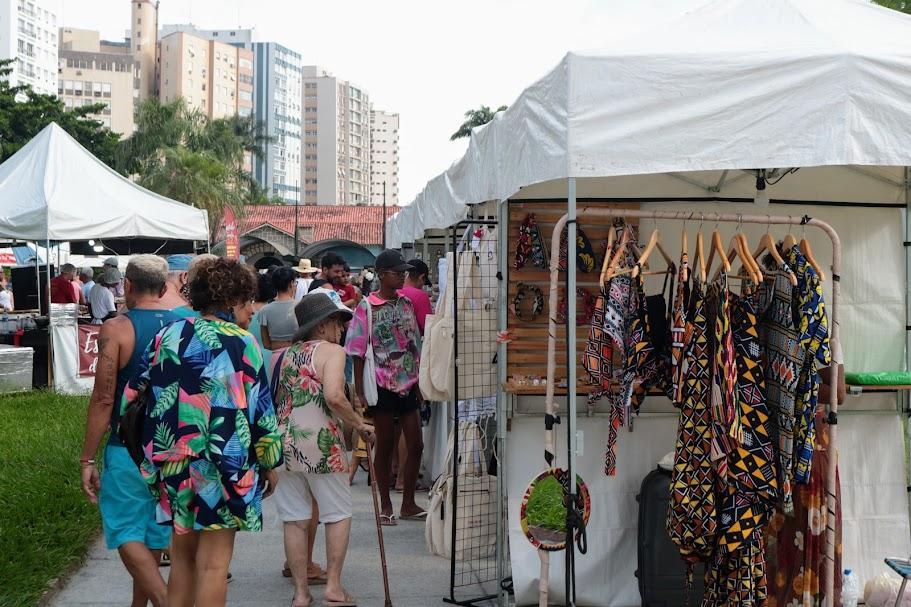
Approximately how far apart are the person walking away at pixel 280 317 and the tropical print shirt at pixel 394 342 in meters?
0.72

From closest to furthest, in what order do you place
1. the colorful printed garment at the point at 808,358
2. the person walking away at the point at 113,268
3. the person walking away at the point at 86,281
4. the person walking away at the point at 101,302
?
the colorful printed garment at the point at 808,358 → the person walking away at the point at 101,302 → the person walking away at the point at 113,268 → the person walking away at the point at 86,281

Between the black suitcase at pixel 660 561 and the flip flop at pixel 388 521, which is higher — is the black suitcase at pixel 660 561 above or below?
above

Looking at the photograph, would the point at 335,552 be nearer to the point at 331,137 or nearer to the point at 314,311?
the point at 314,311

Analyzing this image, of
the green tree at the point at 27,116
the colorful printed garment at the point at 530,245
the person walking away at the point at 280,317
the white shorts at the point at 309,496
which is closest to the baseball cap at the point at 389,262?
the person walking away at the point at 280,317

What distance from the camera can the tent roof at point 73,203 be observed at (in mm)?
13227

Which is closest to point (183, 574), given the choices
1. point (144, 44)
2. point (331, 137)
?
point (144, 44)

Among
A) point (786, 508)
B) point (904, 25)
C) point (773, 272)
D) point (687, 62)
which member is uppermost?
point (904, 25)

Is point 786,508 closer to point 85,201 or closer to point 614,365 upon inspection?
point 614,365

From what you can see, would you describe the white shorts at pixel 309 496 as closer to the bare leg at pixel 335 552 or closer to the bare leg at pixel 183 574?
the bare leg at pixel 335 552

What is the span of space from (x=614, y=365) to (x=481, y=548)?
175 centimetres

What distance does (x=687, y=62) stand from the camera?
4.21 meters

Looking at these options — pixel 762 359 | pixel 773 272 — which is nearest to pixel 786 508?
pixel 762 359

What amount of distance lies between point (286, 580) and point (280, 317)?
5.64ft

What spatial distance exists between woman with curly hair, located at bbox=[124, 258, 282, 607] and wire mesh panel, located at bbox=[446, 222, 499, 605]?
236 cm
